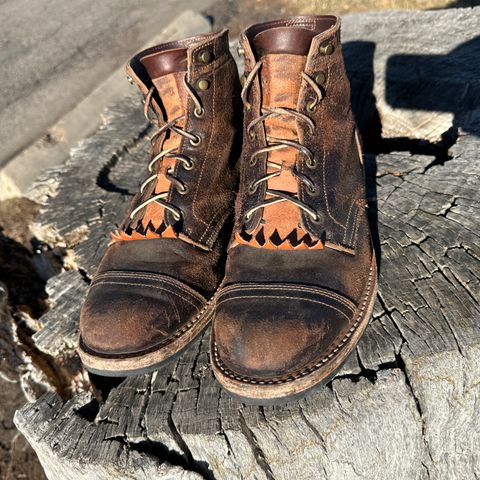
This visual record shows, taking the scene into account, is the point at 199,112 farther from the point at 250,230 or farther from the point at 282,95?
the point at 250,230

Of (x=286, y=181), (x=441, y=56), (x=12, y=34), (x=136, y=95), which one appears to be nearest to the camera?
(x=286, y=181)

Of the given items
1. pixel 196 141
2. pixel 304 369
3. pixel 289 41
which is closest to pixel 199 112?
pixel 196 141

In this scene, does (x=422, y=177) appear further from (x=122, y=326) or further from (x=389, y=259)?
(x=122, y=326)

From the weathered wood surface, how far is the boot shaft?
1.88ft

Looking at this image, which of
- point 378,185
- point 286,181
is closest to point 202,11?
point 378,185

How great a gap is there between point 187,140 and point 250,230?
0.54 meters

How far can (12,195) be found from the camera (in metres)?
6.33

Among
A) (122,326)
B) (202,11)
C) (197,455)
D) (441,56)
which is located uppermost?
(122,326)

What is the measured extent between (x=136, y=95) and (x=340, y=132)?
2.69 meters

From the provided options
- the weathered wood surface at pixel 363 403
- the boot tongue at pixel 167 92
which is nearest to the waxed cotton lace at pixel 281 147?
the boot tongue at pixel 167 92

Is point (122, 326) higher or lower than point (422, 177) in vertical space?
higher

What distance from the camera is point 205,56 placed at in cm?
224

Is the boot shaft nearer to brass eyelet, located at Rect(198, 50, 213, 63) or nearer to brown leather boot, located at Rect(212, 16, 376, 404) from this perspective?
brass eyelet, located at Rect(198, 50, 213, 63)

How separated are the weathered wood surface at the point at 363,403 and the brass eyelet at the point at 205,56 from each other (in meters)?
1.11
